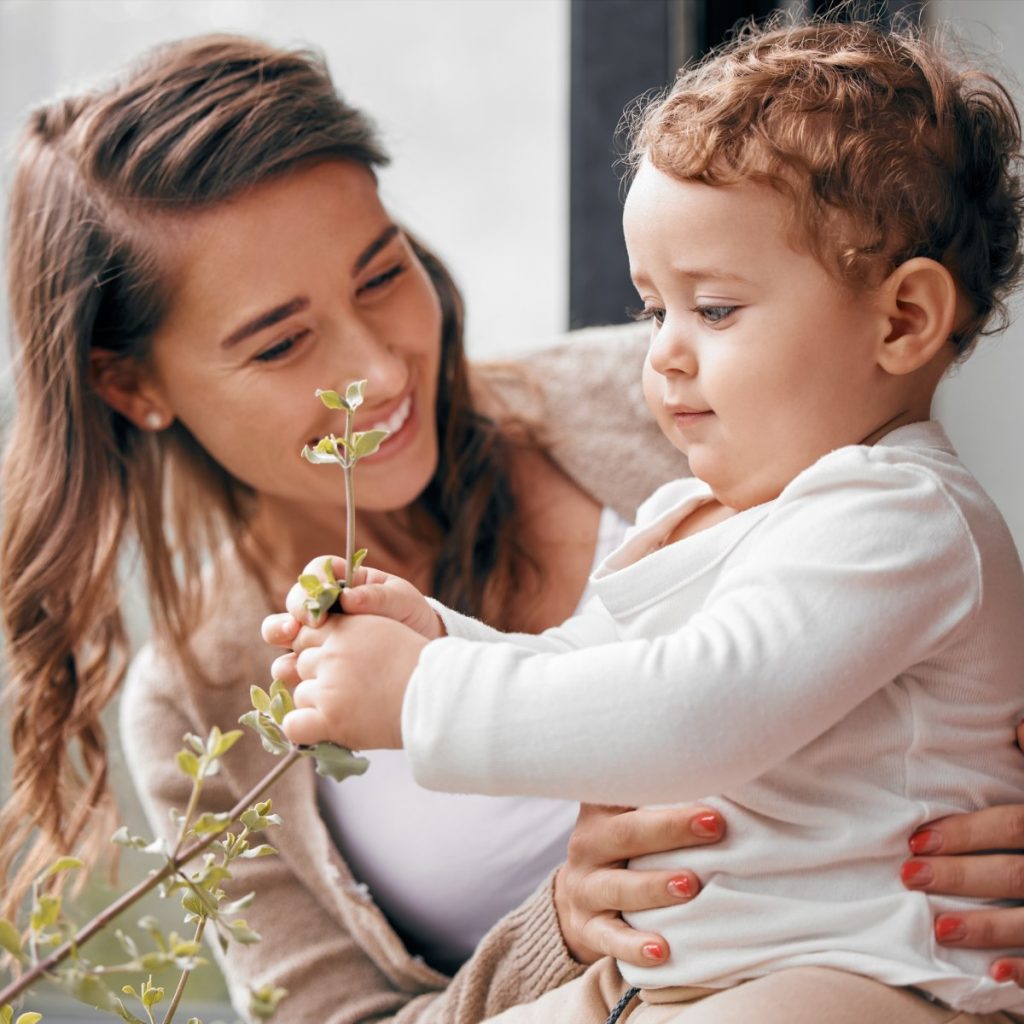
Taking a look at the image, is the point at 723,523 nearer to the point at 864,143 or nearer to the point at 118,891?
the point at 864,143

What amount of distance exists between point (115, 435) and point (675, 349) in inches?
34.0

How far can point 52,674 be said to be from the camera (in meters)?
1.50

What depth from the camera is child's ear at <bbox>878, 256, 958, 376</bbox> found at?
0.83 meters

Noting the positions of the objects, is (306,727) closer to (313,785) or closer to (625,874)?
(625,874)

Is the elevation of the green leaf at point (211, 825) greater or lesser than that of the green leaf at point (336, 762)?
greater

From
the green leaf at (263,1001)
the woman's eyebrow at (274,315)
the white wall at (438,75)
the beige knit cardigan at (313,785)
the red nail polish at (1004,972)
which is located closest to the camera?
the green leaf at (263,1001)

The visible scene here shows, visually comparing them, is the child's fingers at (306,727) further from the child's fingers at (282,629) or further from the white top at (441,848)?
the white top at (441,848)

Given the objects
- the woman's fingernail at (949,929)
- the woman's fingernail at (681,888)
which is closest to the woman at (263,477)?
the woman's fingernail at (681,888)

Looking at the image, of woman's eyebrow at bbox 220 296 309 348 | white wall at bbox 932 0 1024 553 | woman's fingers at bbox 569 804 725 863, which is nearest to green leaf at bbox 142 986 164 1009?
woman's fingers at bbox 569 804 725 863

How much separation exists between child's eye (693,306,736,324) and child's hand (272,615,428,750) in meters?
0.28

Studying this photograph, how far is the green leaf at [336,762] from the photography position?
0.72 m

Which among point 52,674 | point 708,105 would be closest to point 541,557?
point 52,674

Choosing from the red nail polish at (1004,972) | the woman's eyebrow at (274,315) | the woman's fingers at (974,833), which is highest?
the woman's eyebrow at (274,315)

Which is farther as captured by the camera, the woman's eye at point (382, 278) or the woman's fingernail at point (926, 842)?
the woman's eye at point (382, 278)
